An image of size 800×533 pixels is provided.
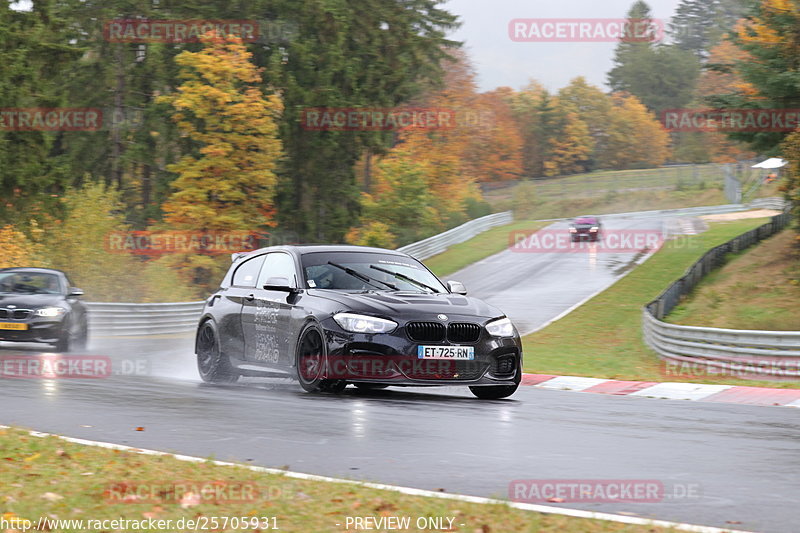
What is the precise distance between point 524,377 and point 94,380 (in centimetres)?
668

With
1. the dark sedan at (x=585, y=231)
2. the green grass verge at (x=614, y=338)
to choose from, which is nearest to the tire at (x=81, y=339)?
the green grass verge at (x=614, y=338)

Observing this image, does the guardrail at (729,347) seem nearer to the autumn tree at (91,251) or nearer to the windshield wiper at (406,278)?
the windshield wiper at (406,278)

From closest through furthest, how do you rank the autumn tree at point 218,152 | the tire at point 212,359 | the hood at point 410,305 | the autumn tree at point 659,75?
the hood at point 410,305 < the tire at point 212,359 < the autumn tree at point 218,152 < the autumn tree at point 659,75

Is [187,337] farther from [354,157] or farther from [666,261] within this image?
[354,157]

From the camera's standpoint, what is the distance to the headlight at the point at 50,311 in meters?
19.5

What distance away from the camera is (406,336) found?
11.3 meters

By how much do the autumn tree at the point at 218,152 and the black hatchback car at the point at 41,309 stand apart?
27.1 meters

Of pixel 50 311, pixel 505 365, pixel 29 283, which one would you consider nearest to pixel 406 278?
pixel 505 365

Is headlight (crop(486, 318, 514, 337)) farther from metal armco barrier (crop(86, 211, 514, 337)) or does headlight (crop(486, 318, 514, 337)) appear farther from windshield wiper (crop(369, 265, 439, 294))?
metal armco barrier (crop(86, 211, 514, 337))

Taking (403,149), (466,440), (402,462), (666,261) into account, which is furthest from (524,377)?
(403,149)

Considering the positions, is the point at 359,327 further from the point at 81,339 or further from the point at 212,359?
the point at 81,339

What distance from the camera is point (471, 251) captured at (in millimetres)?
58469

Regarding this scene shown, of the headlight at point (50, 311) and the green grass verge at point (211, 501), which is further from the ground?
the green grass verge at point (211, 501)

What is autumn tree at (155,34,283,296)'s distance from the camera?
48531 millimetres
